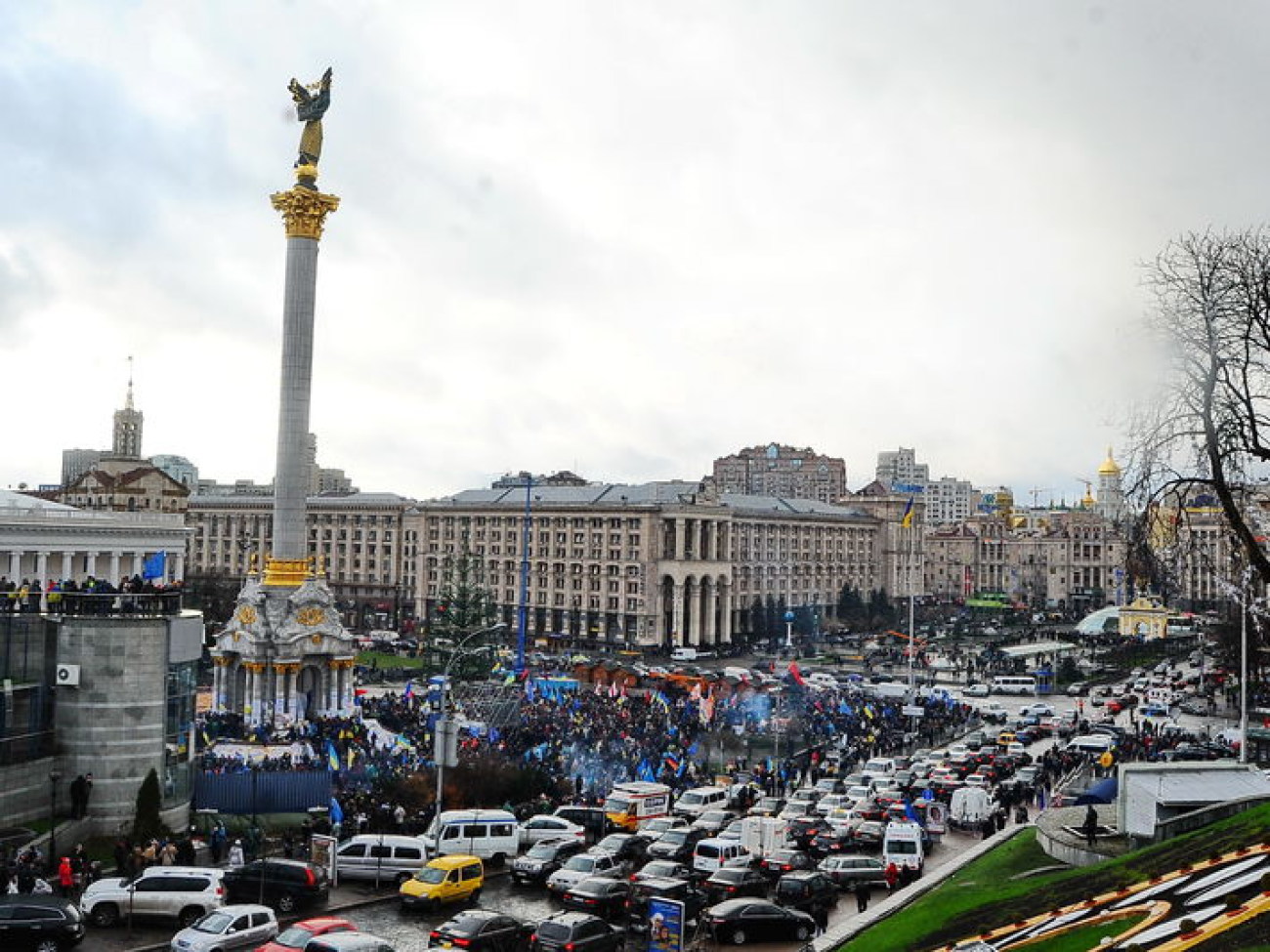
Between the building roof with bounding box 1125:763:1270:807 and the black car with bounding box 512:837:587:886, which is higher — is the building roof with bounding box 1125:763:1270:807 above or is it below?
above

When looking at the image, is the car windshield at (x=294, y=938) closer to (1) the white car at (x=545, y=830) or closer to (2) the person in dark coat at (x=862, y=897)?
(1) the white car at (x=545, y=830)

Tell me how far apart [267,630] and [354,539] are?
3127 inches

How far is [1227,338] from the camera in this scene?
18547 mm

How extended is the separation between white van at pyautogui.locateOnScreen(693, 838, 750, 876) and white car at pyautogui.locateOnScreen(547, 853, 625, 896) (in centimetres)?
214

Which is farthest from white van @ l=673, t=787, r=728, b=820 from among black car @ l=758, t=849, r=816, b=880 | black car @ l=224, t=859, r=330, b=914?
black car @ l=224, t=859, r=330, b=914

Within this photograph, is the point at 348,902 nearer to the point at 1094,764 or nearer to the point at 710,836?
the point at 710,836

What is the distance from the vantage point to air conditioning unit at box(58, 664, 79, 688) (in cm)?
3338

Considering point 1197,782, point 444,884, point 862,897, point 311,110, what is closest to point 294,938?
point 444,884

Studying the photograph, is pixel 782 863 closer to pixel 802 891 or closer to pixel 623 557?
pixel 802 891

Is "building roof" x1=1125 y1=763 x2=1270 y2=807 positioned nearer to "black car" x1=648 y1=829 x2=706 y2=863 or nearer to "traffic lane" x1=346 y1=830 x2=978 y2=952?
"traffic lane" x1=346 y1=830 x2=978 y2=952

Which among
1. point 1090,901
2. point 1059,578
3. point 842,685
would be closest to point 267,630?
point 842,685

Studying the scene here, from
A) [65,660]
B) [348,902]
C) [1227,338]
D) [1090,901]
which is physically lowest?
[348,902]

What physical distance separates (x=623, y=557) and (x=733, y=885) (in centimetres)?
8740

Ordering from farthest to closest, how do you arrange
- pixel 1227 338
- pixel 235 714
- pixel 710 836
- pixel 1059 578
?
pixel 1059 578, pixel 235 714, pixel 710 836, pixel 1227 338
